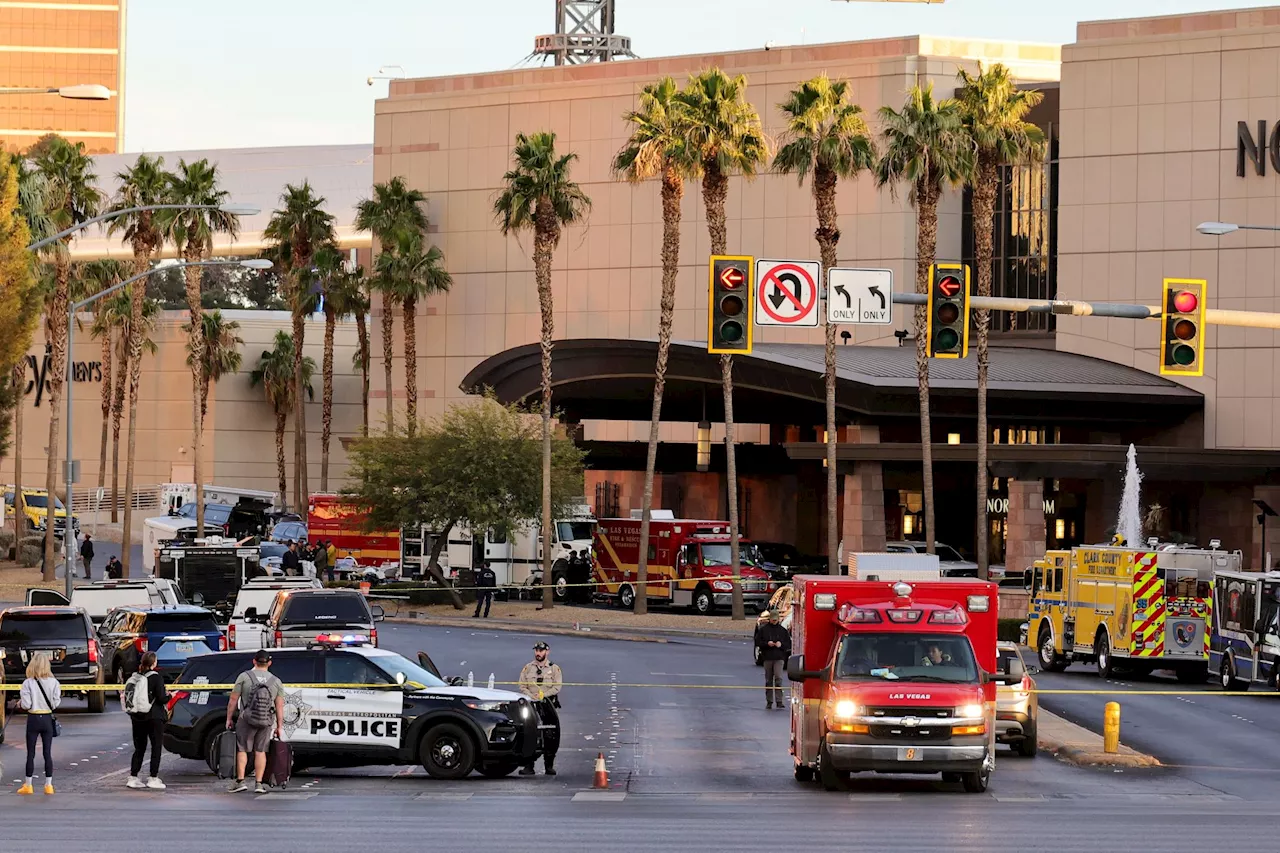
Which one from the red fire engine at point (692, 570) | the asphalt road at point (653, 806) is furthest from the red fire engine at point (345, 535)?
the asphalt road at point (653, 806)

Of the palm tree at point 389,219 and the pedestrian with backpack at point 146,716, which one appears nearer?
the pedestrian with backpack at point 146,716

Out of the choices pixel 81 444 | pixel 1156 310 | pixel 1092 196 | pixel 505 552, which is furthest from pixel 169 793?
pixel 81 444

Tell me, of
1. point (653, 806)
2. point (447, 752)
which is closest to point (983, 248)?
point (447, 752)

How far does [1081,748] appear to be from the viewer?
2745cm

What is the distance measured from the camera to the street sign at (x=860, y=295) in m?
26.9

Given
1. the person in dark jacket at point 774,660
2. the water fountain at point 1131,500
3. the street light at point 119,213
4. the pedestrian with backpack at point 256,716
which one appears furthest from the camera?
the water fountain at point 1131,500

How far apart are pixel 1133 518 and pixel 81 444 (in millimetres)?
69110

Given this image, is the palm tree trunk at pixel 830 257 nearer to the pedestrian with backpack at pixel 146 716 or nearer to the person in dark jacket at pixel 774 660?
the person in dark jacket at pixel 774 660

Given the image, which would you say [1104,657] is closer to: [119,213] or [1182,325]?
[1182,325]

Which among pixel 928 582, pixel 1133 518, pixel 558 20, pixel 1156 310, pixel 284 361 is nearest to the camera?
pixel 928 582

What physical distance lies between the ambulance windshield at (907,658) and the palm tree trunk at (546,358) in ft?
133

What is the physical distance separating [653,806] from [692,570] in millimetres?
41686

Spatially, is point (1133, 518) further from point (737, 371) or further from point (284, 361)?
Result: point (284, 361)

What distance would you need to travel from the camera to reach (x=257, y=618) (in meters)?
40.7
